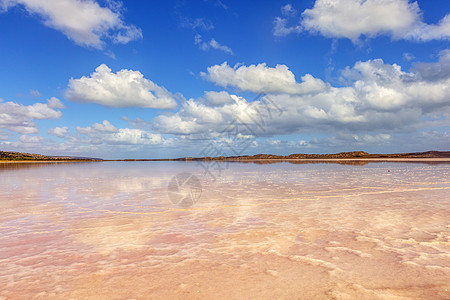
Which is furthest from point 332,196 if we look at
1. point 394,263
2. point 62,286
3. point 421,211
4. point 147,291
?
point 62,286

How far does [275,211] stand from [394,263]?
15.5 feet

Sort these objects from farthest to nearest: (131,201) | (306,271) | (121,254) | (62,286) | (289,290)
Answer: (131,201) → (121,254) → (306,271) → (62,286) → (289,290)

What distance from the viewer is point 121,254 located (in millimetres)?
5477

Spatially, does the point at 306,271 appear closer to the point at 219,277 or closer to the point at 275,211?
the point at 219,277

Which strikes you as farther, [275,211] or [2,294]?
[275,211]

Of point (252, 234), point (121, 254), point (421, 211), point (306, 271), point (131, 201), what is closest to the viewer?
point (306, 271)

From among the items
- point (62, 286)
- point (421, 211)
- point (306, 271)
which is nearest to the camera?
point (62, 286)

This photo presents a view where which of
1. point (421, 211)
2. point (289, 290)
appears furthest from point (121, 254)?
point (421, 211)

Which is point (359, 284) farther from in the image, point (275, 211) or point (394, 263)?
point (275, 211)

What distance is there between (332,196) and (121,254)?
9819 millimetres

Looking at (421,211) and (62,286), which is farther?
(421,211)

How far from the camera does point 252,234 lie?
6.73 m

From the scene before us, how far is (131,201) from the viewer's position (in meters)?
11.8

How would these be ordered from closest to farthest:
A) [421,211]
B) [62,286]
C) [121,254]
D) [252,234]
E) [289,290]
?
[289,290] < [62,286] < [121,254] < [252,234] < [421,211]
